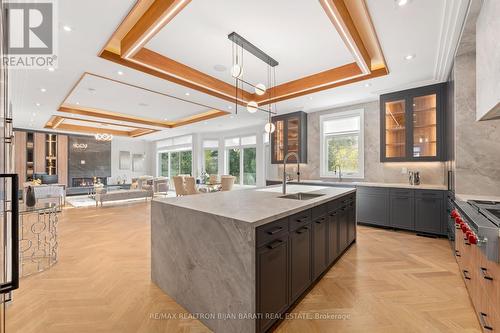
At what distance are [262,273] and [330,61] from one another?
144 inches

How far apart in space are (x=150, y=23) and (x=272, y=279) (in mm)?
2967

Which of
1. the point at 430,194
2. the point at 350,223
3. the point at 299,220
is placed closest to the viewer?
the point at 299,220

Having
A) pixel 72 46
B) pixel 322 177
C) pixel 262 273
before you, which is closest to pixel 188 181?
pixel 322 177

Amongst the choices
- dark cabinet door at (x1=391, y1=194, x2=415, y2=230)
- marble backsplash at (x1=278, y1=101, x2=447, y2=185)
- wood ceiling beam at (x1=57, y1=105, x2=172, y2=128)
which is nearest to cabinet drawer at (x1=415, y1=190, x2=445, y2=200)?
dark cabinet door at (x1=391, y1=194, x2=415, y2=230)

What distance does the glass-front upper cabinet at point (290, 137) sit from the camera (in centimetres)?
625

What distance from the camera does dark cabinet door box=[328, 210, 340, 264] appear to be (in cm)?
269

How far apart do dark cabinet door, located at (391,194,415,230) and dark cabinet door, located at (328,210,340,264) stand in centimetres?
220

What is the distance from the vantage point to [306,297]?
224 centimetres

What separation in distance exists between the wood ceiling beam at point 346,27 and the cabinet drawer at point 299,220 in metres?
2.09

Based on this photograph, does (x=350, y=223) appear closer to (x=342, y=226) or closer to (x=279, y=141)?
(x=342, y=226)

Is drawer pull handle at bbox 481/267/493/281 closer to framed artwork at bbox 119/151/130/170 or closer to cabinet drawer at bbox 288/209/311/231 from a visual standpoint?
cabinet drawer at bbox 288/209/311/231

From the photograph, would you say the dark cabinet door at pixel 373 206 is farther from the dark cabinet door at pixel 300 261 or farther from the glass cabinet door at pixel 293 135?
the dark cabinet door at pixel 300 261

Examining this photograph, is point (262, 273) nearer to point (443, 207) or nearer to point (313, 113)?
point (443, 207)

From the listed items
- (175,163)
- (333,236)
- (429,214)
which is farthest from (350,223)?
(175,163)
